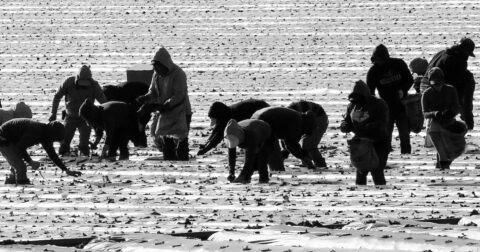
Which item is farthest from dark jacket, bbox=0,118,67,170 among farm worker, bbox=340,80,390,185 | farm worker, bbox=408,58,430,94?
farm worker, bbox=408,58,430,94

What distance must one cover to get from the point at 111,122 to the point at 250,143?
9.80ft

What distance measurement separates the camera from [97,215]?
595 inches

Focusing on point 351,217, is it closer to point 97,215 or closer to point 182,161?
point 97,215

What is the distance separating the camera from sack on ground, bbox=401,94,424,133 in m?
20.0

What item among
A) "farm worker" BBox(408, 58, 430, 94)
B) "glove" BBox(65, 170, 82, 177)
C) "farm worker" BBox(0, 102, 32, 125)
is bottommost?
"glove" BBox(65, 170, 82, 177)

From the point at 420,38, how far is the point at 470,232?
49.4ft

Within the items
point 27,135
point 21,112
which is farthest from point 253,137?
point 21,112

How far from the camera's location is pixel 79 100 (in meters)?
20.8

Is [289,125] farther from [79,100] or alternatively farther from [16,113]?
[79,100]

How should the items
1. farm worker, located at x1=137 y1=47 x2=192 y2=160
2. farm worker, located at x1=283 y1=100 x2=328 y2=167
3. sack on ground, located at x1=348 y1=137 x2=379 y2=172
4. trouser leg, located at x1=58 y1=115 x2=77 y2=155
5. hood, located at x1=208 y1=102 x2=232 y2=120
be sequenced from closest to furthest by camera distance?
1. sack on ground, located at x1=348 y1=137 x2=379 y2=172
2. hood, located at x1=208 y1=102 x2=232 y2=120
3. farm worker, located at x1=283 y1=100 x2=328 y2=167
4. farm worker, located at x1=137 y1=47 x2=192 y2=160
5. trouser leg, located at x1=58 y1=115 x2=77 y2=155

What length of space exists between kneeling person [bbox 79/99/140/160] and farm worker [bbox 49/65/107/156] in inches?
20.9

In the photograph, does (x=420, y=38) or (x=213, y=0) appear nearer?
(x=420, y=38)

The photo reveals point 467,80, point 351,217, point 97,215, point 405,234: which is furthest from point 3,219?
point 467,80

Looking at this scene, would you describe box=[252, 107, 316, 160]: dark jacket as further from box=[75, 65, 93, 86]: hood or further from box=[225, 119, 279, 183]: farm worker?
box=[75, 65, 93, 86]: hood
